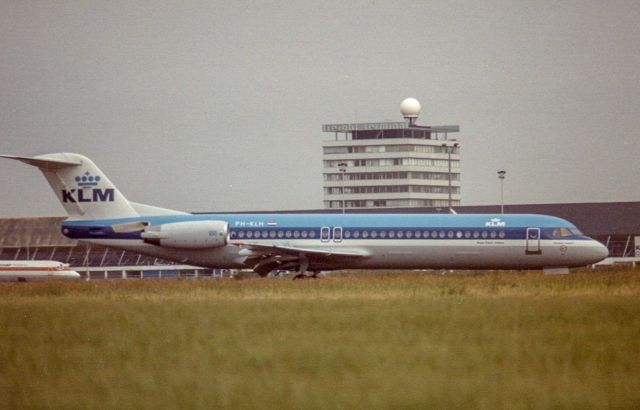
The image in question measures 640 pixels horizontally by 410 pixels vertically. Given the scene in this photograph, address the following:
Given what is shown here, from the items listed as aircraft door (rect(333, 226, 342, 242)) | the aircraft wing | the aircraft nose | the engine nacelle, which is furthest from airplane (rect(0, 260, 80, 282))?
the aircraft nose

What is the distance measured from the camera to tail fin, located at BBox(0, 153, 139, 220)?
4506cm

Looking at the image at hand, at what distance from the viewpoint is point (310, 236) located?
44469 millimetres

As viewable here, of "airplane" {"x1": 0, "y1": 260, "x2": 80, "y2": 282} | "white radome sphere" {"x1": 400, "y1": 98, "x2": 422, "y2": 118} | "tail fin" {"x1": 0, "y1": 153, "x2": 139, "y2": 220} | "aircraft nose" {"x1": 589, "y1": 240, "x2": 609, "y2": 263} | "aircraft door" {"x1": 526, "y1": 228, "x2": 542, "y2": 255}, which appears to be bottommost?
"airplane" {"x1": 0, "y1": 260, "x2": 80, "y2": 282}

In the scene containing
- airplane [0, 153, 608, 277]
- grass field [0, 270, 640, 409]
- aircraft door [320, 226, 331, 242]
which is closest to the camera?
grass field [0, 270, 640, 409]

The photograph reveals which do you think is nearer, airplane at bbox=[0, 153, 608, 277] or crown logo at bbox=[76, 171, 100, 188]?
airplane at bbox=[0, 153, 608, 277]

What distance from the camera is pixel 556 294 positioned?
28656 mm

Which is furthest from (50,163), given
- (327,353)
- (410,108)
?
(410,108)

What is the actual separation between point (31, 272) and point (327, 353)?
51.3 metres

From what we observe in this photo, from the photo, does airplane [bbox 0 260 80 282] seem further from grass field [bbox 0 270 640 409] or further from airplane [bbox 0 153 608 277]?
grass field [bbox 0 270 640 409]

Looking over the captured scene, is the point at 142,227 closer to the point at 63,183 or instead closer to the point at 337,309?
the point at 63,183

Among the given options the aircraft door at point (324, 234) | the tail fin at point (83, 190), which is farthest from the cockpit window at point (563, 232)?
the tail fin at point (83, 190)

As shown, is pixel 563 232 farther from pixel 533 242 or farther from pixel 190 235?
pixel 190 235

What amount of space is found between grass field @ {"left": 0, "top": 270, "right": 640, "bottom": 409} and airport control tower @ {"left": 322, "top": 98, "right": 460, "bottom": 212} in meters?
132

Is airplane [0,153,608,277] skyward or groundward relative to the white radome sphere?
groundward
